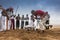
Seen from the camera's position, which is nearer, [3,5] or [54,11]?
[3,5]

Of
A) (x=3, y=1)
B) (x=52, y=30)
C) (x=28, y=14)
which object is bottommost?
(x=52, y=30)

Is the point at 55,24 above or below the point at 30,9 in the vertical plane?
below

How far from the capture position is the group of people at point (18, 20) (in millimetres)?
8376

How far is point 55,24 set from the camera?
29.2ft

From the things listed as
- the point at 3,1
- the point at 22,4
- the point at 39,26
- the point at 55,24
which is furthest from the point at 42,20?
the point at 3,1

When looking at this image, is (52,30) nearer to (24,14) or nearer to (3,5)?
(24,14)

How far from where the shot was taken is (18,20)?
920cm

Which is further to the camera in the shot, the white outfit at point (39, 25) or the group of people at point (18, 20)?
the group of people at point (18, 20)

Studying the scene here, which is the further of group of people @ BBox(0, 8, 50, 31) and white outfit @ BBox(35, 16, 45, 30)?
group of people @ BBox(0, 8, 50, 31)

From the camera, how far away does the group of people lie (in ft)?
27.5

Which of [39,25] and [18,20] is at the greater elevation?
[18,20]

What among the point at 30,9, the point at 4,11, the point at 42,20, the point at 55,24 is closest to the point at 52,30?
the point at 55,24

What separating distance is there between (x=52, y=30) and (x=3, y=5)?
254 cm

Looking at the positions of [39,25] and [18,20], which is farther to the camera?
[18,20]
